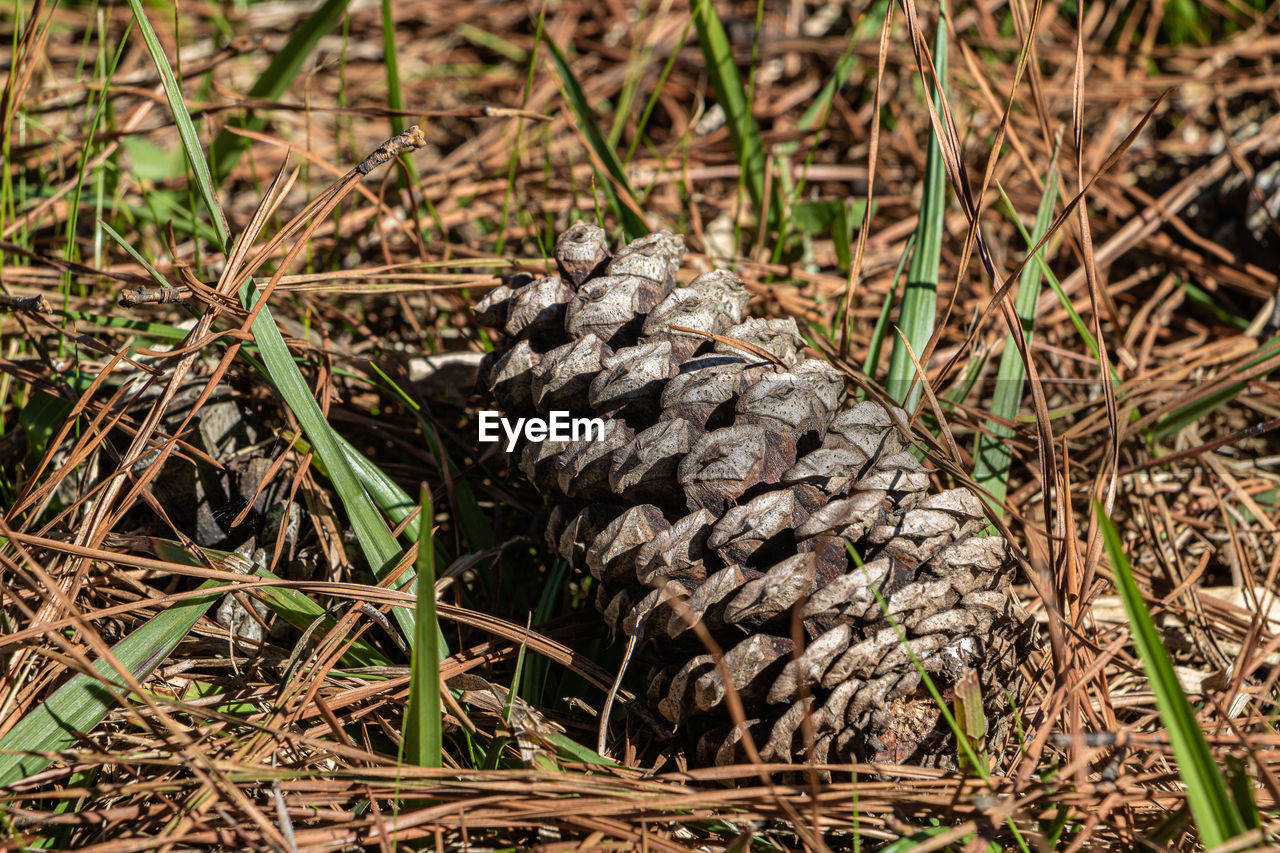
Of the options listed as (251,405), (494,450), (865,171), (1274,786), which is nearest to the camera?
(1274,786)

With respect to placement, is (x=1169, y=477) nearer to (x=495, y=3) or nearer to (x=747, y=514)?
(x=747, y=514)

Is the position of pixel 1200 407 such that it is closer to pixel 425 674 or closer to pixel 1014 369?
pixel 1014 369

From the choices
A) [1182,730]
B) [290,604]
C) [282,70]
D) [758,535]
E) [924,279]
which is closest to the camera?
[1182,730]

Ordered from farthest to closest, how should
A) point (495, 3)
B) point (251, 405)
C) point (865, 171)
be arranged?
point (495, 3), point (865, 171), point (251, 405)

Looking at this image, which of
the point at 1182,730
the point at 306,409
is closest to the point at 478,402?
the point at 306,409

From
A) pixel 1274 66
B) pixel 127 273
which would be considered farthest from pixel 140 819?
pixel 1274 66

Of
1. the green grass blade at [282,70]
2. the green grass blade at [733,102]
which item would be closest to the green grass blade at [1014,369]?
the green grass blade at [733,102]

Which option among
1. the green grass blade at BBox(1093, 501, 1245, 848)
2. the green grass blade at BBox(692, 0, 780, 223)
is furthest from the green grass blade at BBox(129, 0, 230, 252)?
the green grass blade at BBox(1093, 501, 1245, 848)
